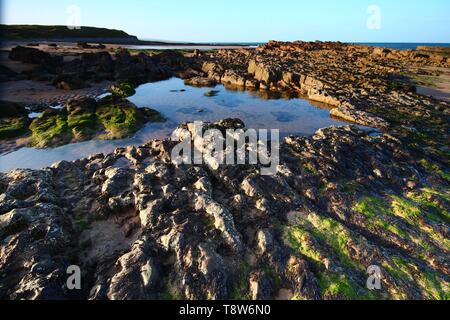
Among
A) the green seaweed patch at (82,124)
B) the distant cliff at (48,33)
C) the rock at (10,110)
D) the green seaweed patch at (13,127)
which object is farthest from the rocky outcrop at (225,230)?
the distant cliff at (48,33)

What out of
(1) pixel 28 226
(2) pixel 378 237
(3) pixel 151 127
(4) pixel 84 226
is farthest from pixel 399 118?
(1) pixel 28 226

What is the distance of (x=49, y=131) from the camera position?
24.9 metres

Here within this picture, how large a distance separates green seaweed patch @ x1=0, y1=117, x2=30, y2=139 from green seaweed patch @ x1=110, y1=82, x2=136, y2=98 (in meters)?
14.7

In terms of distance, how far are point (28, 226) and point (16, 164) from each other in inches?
452

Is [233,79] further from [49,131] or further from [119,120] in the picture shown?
[49,131]

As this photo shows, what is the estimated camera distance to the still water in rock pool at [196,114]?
21.3m

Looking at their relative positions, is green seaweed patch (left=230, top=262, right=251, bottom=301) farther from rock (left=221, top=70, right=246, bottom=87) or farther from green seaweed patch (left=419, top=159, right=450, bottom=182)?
rock (left=221, top=70, right=246, bottom=87)

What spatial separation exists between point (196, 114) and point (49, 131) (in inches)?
538

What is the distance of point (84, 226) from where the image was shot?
11906 millimetres

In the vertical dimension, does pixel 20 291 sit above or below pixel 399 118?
below

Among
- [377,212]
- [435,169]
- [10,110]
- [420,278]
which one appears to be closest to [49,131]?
[10,110]

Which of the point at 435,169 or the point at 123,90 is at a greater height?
the point at 123,90

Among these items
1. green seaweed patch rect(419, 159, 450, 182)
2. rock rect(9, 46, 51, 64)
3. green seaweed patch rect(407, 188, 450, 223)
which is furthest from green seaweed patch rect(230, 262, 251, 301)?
rock rect(9, 46, 51, 64)
